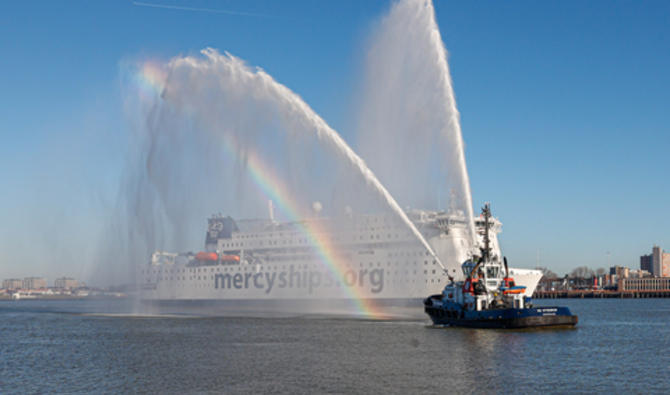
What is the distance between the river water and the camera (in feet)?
73.4

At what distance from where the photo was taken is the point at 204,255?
307ft

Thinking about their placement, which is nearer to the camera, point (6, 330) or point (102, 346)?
point (102, 346)

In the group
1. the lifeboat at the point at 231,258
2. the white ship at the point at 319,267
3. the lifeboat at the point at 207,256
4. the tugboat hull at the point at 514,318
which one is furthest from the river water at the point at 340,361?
the lifeboat at the point at 207,256

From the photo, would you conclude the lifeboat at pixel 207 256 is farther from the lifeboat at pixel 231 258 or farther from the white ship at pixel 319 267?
the lifeboat at pixel 231 258

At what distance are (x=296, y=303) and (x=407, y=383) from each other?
183 ft

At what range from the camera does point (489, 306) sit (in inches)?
1681

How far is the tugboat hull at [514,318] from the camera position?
39.8 metres

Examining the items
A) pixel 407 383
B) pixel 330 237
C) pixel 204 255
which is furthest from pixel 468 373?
pixel 204 255

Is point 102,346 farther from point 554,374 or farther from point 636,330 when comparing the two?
point 636,330

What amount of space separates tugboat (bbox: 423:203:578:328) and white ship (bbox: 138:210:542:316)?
10533 mm

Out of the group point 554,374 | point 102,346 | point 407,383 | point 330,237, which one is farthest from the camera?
point 330,237

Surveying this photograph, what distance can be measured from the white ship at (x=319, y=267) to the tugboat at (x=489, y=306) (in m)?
10.5

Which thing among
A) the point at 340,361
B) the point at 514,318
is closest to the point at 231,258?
the point at 514,318

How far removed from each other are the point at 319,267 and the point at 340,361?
49.4 m
